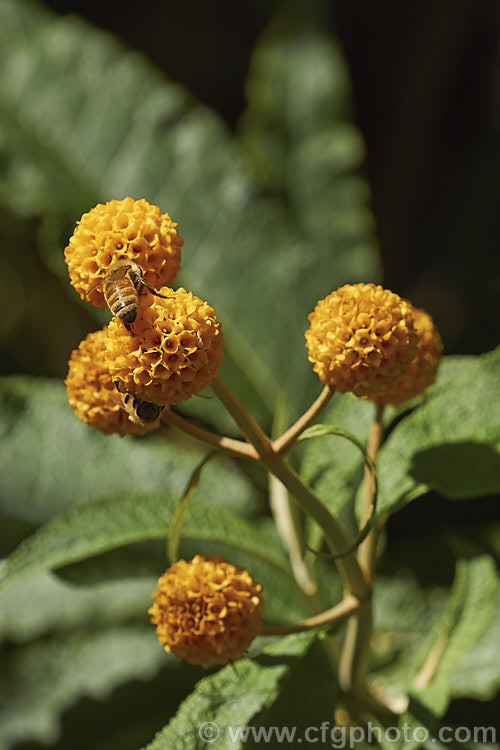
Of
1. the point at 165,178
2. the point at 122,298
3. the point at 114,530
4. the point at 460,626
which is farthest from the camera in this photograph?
the point at 165,178

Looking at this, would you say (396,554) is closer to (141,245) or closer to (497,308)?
(497,308)

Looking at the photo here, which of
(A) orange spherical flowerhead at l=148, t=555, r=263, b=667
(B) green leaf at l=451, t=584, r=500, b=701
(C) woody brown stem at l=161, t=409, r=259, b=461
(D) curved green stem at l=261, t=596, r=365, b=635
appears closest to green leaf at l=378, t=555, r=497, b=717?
(B) green leaf at l=451, t=584, r=500, b=701

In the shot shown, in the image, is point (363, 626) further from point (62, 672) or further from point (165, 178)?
point (165, 178)

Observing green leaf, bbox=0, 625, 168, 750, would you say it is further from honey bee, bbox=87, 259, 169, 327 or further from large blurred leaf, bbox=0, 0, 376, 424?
honey bee, bbox=87, 259, 169, 327

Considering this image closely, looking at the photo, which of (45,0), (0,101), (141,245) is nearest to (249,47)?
(45,0)

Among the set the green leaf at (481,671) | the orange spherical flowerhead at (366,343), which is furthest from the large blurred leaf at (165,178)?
the orange spherical flowerhead at (366,343)

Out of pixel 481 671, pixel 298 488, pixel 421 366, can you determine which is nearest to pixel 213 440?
pixel 298 488

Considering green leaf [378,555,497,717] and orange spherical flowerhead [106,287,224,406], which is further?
green leaf [378,555,497,717]

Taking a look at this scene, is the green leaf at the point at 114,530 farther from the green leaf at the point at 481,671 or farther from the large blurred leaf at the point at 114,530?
the green leaf at the point at 481,671
